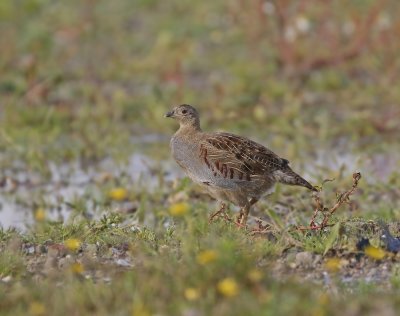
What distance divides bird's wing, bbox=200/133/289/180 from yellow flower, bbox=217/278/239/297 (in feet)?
7.23

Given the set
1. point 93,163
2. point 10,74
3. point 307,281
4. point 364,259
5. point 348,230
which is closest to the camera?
point 307,281

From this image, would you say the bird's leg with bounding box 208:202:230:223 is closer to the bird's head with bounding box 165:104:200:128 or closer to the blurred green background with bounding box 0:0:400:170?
the bird's head with bounding box 165:104:200:128

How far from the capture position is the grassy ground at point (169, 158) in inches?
215

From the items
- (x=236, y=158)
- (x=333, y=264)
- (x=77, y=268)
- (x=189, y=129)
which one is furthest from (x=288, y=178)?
(x=77, y=268)

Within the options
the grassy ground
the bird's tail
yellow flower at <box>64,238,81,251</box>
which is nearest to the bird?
the bird's tail

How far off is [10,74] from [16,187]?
3.65m

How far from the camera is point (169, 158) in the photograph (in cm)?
1069

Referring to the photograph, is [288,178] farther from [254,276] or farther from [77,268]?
[254,276]

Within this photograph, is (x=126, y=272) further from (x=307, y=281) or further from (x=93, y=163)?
(x=93, y=163)

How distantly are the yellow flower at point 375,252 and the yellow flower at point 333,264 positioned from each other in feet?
0.57

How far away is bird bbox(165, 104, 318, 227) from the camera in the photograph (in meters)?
7.45

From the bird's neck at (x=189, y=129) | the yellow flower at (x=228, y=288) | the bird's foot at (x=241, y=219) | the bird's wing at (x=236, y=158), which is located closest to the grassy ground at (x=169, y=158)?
the yellow flower at (x=228, y=288)

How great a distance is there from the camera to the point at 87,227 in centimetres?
717

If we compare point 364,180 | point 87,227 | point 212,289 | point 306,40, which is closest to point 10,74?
point 306,40
